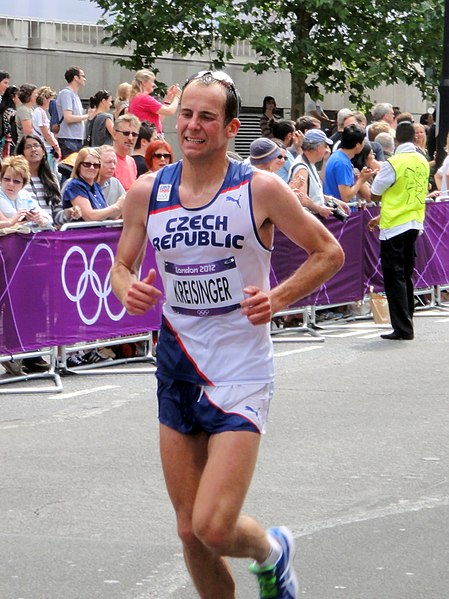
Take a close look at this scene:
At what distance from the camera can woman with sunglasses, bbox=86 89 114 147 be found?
647 inches

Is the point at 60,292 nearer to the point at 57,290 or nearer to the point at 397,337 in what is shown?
the point at 57,290

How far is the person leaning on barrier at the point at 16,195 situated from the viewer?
37.7 ft

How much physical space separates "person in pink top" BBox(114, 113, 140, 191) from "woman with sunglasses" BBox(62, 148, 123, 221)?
113 cm

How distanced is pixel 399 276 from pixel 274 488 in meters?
6.63

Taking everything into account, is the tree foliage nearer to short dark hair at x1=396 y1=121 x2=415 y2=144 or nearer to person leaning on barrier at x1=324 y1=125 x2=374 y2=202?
person leaning on barrier at x1=324 y1=125 x2=374 y2=202

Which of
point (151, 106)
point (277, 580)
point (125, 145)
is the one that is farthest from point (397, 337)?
point (277, 580)

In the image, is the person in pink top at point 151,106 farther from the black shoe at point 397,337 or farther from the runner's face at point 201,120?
Result: the runner's face at point 201,120

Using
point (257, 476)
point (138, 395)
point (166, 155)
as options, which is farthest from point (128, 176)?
point (257, 476)

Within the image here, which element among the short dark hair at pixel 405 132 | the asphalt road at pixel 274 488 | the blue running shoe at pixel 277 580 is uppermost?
the short dark hair at pixel 405 132

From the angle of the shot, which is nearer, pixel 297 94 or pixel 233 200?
pixel 233 200

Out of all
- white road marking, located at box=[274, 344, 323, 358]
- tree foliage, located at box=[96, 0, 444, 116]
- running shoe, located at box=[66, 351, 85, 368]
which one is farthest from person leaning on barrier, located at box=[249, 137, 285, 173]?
tree foliage, located at box=[96, 0, 444, 116]

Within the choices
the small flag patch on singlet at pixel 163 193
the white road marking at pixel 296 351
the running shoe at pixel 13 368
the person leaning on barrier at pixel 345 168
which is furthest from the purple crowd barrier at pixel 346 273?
the small flag patch on singlet at pixel 163 193

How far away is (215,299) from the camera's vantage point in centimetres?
518

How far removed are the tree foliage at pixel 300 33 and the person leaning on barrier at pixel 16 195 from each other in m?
16.2
